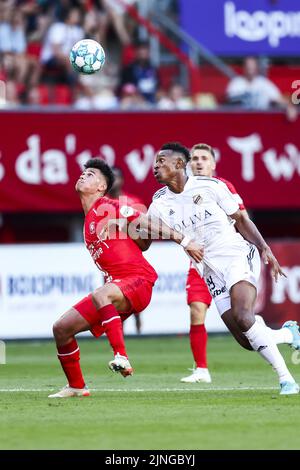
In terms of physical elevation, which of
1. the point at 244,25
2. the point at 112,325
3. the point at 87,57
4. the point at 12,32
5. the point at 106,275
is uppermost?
the point at 244,25

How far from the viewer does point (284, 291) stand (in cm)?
2047

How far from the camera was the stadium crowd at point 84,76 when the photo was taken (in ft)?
70.3

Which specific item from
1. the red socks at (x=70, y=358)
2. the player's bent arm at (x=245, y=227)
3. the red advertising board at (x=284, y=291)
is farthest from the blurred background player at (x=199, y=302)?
the red advertising board at (x=284, y=291)

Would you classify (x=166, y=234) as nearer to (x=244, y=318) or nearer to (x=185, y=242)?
(x=185, y=242)

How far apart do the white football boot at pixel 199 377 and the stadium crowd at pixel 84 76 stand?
9445 millimetres

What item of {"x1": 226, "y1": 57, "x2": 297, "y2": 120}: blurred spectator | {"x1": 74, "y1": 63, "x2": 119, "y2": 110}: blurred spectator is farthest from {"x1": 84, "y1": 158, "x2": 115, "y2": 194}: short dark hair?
{"x1": 226, "y1": 57, "x2": 297, "y2": 120}: blurred spectator

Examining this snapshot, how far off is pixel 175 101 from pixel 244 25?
2.71m

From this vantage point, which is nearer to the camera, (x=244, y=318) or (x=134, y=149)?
(x=244, y=318)

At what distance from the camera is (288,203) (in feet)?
73.8

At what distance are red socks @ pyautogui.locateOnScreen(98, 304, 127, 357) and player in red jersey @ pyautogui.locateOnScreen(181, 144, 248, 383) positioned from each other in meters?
2.23

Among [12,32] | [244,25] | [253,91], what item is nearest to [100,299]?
[12,32]

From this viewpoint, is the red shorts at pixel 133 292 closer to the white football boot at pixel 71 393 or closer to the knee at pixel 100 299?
the knee at pixel 100 299

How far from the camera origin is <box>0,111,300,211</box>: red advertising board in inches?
823
